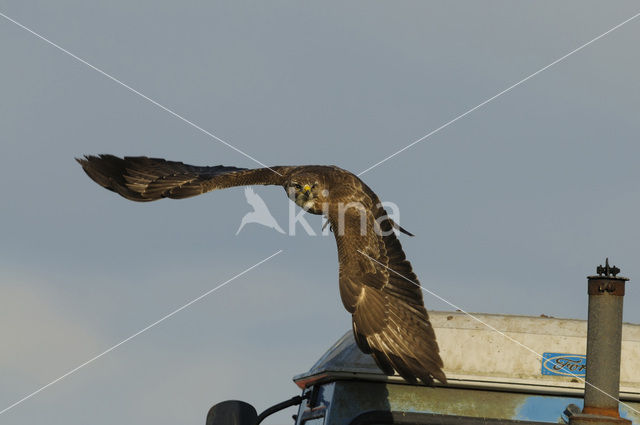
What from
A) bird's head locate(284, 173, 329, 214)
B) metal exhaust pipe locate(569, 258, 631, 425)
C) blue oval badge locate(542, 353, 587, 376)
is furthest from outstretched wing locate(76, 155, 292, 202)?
metal exhaust pipe locate(569, 258, 631, 425)

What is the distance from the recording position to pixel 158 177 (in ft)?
34.1

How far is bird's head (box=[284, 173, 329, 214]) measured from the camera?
931cm

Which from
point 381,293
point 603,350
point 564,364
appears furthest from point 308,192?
point 603,350

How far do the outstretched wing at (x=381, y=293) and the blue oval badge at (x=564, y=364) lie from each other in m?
0.67

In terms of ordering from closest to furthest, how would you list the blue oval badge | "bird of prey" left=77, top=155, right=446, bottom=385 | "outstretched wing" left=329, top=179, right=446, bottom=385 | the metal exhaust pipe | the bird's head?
the metal exhaust pipe → the blue oval badge → "outstretched wing" left=329, top=179, right=446, bottom=385 → "bird of prey" left=77, top=155, right=446, bottom=385 → the bird's head

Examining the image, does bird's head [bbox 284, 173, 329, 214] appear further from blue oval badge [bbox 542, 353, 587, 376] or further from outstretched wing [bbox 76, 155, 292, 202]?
blue oval badge [bbox 542, 353, 587, 376]

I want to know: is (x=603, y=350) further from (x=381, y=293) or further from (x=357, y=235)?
(x=357, y=235)

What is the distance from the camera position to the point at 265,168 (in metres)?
10.2

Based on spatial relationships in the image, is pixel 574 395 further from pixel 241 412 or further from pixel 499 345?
pixel 241 412

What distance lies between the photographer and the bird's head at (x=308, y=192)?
931 cm

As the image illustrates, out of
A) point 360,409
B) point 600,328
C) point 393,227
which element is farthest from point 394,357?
point 393,227

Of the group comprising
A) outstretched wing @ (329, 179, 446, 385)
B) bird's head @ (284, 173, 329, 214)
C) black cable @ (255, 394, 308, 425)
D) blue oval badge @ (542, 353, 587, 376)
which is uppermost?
bird's head @ (284, 173, 329, 214)

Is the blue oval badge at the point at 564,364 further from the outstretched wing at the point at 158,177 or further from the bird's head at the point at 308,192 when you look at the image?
the outstretched wing at the point at 158,177

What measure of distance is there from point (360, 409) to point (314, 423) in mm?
544
